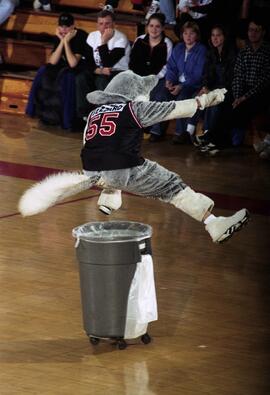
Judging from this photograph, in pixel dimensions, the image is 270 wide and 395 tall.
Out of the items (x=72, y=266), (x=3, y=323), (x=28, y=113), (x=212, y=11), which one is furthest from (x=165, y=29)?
(x=3, y=323)

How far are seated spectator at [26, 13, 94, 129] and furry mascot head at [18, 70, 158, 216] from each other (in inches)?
211

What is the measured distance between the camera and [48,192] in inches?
257

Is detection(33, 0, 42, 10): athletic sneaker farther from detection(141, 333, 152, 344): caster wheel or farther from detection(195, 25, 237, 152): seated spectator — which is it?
detection(141, 333, 152, 344): caster wheel

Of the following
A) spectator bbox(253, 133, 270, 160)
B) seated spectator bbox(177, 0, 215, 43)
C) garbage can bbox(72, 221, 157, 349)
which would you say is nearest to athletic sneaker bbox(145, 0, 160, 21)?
seated spectator bbox(177, 0, 215, 43)

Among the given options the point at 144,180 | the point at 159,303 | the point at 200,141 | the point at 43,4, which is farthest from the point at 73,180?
the point at 43,4

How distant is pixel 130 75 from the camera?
668 cm

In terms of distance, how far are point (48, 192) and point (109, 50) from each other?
5.86m

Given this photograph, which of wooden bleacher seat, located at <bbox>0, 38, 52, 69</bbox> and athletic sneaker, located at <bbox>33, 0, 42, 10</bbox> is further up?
athletic sneaker, located at <bbox>33, 0, 42, 10</bbox>

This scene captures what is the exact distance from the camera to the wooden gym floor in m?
5.40

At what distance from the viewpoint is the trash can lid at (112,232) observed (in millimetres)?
5727

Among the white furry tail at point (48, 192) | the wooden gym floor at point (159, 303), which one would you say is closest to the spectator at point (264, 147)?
the wooden gym floor at point (159, 303)

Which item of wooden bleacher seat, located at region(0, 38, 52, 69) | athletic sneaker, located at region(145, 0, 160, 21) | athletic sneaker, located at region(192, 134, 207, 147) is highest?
athletic sneaker, located at region(145, 0, 160, 21)

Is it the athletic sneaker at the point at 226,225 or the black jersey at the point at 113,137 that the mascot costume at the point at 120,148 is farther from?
the athletic sneaker at the point at 226,225

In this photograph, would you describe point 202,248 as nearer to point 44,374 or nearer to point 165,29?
point 44,374
